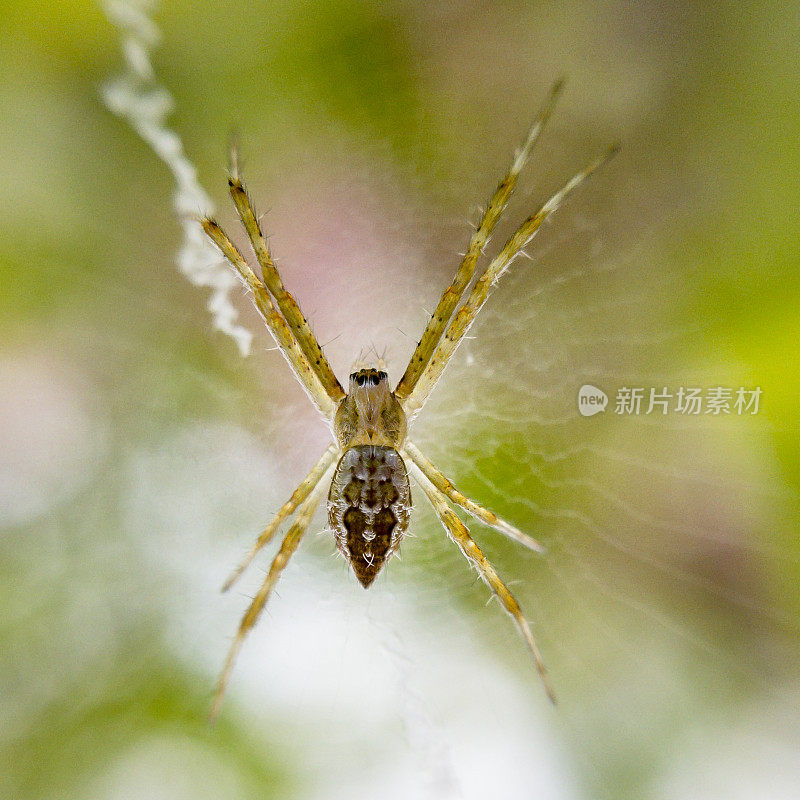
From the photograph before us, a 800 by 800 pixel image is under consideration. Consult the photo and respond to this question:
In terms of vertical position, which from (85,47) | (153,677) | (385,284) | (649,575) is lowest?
(153,677)

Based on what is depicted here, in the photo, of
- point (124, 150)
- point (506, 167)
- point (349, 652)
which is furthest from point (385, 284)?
point (349, 652)

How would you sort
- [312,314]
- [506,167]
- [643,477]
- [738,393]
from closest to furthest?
[506,167], [312,314], [738,393], [643,477]

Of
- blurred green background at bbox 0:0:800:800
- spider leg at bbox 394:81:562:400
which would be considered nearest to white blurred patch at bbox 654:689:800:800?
blurred green background at bbox 0:0:800:800

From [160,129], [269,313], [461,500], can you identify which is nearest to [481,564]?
[461,500]

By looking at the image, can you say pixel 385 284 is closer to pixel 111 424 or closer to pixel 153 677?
pixel 111 424

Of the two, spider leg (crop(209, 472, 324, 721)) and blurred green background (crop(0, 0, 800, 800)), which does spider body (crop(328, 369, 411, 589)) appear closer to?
spider leg (crop(209, 472, 324, 721))

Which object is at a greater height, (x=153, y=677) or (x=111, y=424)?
(x=111, y=424)
